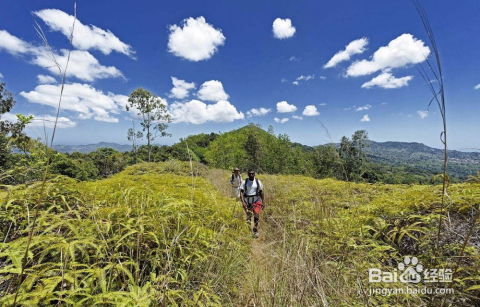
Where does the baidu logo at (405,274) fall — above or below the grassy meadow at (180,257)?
below

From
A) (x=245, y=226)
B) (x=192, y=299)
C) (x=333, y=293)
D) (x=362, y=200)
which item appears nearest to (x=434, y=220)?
(x=333, y=293)

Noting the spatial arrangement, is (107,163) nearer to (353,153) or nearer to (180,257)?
(180,257)

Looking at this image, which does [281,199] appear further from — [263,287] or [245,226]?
[263,287]

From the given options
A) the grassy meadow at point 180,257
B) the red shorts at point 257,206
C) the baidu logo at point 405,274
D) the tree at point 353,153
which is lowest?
the red shorts at point 257,206

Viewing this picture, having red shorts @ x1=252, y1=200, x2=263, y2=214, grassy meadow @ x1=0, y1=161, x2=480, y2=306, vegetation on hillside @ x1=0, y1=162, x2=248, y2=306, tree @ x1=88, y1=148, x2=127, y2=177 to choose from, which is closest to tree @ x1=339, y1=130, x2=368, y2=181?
grassy meadow @ x1=0, y1=161, x2=480, y2=306

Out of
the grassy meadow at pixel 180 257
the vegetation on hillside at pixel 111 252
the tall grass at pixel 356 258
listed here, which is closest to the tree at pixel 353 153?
the tall grass at pixel 356 258

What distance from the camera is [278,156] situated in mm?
38031

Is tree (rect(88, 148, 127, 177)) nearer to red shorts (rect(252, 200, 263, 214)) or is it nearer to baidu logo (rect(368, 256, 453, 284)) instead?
red shorts (rect(252, 200, 263, 214))

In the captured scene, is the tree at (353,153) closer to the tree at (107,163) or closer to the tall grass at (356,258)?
the tall grass at (356,258)

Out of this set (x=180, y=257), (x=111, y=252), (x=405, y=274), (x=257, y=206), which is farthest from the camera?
(x=257, y=206)

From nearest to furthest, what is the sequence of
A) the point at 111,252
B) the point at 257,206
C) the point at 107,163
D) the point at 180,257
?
1. the point at 111,252
2. the point at 180,257
3. the point at 257,206
4. the point at 107,163

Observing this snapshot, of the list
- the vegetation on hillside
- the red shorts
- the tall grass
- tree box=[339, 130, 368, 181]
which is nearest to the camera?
the vegetation on hillside

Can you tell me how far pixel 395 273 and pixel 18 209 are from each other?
3.68 meters

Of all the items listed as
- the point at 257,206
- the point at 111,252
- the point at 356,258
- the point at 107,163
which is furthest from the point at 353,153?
the point at 107,163
